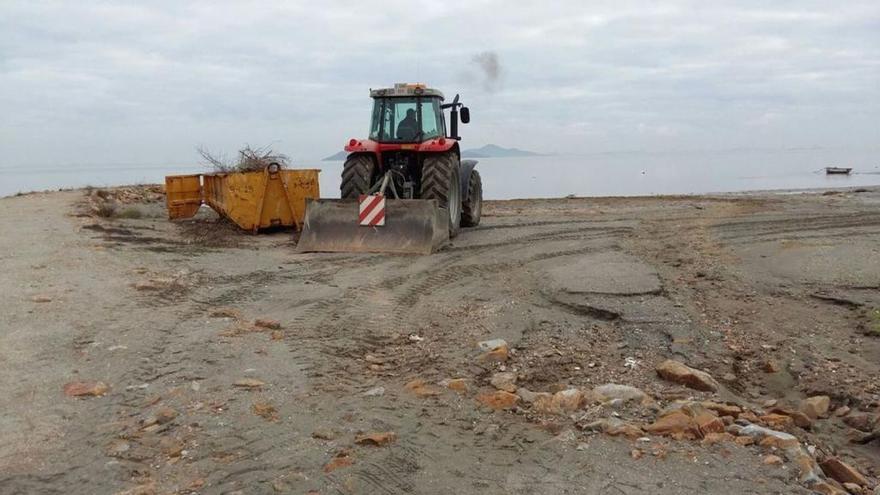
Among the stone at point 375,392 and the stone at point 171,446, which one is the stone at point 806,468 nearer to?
the stone at point 375,392

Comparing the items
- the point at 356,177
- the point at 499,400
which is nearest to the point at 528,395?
the point at 499,400

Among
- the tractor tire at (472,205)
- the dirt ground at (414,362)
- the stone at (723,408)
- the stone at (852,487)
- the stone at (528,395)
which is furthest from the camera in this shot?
the tractor tire at (472,205)

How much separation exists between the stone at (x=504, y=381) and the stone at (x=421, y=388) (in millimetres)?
411

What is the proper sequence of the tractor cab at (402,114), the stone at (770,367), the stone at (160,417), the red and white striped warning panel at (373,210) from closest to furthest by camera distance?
the stone at (160,417)
the stone at (770,367)
the red and white striped warning panel at (373,210)
the tractor cab at (402,114)

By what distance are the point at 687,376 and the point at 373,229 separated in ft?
20.5

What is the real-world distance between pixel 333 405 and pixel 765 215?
13.3 metres

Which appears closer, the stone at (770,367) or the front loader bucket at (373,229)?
the stone at (770,367)

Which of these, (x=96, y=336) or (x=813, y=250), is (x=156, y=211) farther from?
(x=813, y=250)

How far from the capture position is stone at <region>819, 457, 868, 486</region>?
12.2 feet

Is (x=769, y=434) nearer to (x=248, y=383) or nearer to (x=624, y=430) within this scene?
(x=624, y=430)

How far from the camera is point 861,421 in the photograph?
4645mm

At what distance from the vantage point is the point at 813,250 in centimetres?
992

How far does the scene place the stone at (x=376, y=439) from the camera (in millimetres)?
4023

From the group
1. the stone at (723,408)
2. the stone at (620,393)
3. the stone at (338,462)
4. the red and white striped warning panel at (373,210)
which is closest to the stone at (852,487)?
the stone at (723,408)
